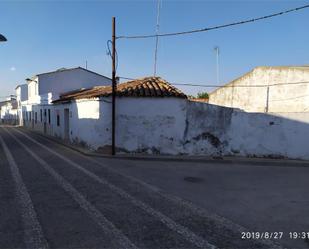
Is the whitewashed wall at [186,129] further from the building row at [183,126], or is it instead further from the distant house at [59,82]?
the distant house at [59,82]

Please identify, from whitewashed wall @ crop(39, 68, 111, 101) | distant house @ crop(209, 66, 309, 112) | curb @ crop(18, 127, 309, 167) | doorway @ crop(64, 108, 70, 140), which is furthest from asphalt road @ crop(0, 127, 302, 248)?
whitewashed wall @ crop(39, 68, 111, 101)

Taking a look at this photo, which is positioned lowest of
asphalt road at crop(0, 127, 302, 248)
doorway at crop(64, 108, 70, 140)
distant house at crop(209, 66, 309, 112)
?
asphalt road at crop(0, 127, 302, 248)

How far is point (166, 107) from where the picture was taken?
1437 centimetres

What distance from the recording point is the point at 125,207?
22.0 ft

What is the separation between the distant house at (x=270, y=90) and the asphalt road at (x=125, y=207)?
900cm

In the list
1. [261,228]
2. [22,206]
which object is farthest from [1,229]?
[261,228]

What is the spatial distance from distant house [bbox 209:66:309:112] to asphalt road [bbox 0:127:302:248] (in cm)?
900

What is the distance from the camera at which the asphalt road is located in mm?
5023

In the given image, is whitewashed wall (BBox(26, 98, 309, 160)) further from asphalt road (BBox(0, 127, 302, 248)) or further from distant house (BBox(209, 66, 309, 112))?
distant house (BBox(209, 66, 309, 112))

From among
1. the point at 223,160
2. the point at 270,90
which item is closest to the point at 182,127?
the point at 223,160

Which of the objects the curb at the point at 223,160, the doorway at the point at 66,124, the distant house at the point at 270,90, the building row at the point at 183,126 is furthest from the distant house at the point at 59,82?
the curb at the point at 223,160

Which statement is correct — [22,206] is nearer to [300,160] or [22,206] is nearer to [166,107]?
[166,107]

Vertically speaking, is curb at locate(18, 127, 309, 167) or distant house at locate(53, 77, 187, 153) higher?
distant house at locate(53, 77, 187, 153)

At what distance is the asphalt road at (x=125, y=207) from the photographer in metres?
5.02
